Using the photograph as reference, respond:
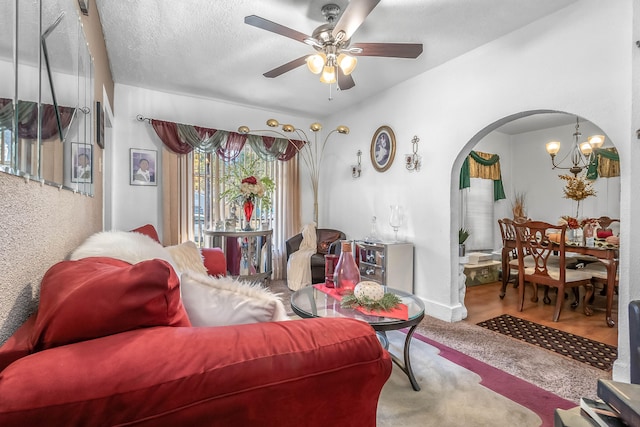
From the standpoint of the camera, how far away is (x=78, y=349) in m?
0.58

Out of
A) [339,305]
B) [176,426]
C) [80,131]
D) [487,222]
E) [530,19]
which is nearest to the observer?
[176,426]

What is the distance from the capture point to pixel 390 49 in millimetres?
2186

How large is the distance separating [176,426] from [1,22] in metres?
0.99

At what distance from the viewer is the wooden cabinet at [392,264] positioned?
3238mm

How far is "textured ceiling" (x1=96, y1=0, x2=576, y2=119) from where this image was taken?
2.20 meters

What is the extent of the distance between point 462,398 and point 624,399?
1302mm

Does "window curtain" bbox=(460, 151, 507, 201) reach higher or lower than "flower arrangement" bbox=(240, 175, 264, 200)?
higher

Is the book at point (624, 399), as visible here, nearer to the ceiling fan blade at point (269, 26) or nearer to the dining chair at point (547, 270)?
the ceiling fan blade at point (269, 26)

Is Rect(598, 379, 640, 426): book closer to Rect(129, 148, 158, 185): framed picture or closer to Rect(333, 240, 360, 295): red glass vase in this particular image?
Rect(333, 240, 360, 295): red glass vase

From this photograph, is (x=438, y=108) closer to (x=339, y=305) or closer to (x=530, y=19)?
→ (x=530, y=19)

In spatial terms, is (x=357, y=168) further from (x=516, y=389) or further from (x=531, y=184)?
(x=531, y=184)

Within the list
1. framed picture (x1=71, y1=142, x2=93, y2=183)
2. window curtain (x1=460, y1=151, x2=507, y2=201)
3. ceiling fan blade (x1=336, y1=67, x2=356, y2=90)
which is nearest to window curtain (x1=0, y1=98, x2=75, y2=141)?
framed picture (x1=71, y1=142, x2=93, y2=183)

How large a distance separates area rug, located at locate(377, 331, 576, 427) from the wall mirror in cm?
179

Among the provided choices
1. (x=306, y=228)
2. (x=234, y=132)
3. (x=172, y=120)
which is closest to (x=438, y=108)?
(x=306, y=228)
